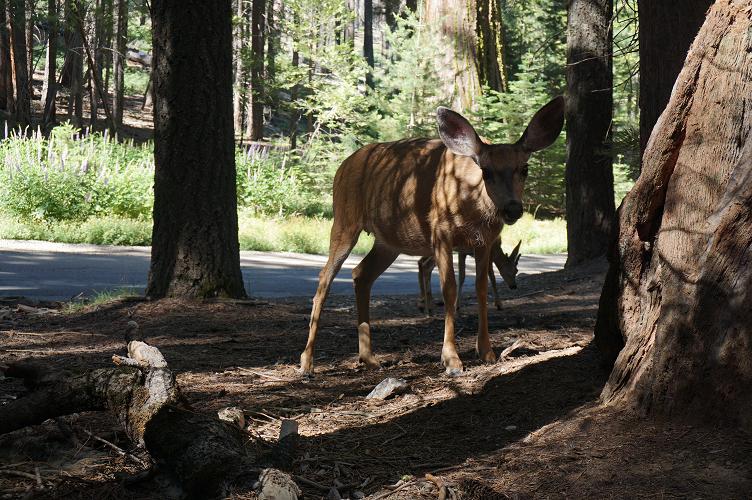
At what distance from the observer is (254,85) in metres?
37.3

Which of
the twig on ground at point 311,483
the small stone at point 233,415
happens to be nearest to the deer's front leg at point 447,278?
the small stone at point 233,415

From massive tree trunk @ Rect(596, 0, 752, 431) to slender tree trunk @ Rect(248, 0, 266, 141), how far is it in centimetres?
3202

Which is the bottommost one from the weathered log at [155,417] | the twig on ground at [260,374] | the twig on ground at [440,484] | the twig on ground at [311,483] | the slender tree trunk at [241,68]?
the twig on ground at [311,483]

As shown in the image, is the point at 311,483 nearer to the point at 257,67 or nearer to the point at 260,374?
the point at 260,374

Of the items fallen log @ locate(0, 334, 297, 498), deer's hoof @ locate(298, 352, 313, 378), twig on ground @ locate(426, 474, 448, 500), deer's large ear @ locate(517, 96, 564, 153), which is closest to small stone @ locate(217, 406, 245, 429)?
fallen log @ locate(0, 334, 297, 498)

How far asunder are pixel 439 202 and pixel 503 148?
2.13ft

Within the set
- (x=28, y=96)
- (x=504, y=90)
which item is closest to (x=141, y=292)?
(x=504, y=90)

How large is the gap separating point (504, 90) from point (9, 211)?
1433 centimetres

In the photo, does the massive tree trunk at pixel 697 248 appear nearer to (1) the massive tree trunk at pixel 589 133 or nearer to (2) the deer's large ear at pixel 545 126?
(2) the deer's large ear at pixel 545 126

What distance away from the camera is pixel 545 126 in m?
6.73

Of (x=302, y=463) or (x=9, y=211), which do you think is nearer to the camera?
(x=302, y=463)

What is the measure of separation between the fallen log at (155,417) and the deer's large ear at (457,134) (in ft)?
9.98

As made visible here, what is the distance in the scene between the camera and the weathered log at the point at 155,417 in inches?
150

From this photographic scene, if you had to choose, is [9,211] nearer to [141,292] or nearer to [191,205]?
[141,292]
